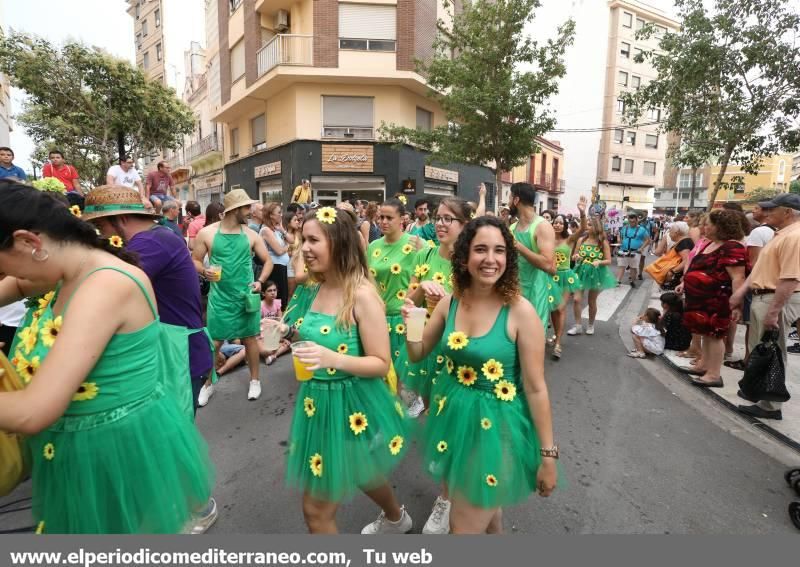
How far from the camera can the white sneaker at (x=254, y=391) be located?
15.3ft

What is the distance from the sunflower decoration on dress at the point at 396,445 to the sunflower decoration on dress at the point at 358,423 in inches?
6.4

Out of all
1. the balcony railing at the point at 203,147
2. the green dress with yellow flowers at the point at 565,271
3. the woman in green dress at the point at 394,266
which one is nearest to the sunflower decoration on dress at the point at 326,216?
the woman in green dress at the point at 394,266

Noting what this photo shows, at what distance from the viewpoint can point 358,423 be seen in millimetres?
2068

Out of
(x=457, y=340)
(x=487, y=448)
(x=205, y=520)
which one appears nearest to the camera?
(x=487, y=448)

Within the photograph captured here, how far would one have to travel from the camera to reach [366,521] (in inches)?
109

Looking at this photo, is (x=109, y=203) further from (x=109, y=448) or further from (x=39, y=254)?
(x=109, y=448)

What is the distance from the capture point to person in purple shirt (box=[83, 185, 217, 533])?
8.00ft

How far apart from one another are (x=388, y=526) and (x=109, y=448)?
162 cm

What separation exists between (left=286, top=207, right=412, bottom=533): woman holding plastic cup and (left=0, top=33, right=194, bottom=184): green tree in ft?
50.8

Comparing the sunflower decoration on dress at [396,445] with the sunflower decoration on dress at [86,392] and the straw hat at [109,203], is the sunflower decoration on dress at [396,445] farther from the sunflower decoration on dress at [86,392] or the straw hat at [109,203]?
the straw hat at [109,203]

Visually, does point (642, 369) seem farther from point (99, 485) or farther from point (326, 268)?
point (99, 485)

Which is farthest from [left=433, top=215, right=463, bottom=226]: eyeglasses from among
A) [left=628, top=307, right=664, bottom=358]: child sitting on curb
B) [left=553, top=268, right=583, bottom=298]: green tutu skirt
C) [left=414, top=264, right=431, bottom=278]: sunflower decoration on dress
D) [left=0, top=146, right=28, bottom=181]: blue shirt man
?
[left=0, top=146, right=28, bottom=181]: blue shirt man

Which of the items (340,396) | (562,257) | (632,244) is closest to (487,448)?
(340,396)

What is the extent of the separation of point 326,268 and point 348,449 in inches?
34.2
